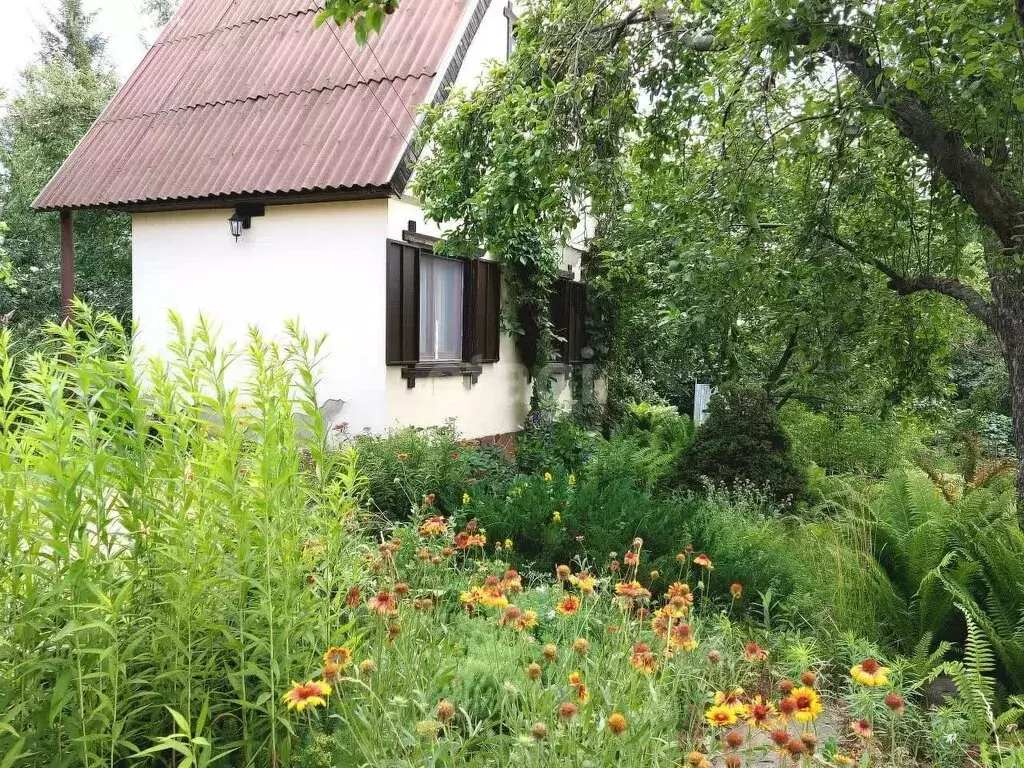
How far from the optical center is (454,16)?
9688mm

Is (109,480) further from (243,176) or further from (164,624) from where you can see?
(243,176)

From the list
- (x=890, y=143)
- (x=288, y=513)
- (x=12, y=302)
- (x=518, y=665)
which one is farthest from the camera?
(x=12, y=302)

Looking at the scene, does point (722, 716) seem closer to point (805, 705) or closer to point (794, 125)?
point (805, 705)

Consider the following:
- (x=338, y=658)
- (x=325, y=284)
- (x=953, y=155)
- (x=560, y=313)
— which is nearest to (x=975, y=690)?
(x=338, y=658)

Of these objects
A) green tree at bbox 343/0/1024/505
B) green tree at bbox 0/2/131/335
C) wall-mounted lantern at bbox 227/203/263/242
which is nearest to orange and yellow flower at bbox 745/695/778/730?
green tree at bbox 343/0/1024/505

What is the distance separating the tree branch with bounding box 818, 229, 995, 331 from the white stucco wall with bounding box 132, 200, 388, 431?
4765mm

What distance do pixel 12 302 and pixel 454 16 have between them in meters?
11.1

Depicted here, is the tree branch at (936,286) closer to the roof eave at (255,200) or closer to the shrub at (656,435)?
the shrub at (656,435)

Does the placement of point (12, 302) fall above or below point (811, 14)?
below

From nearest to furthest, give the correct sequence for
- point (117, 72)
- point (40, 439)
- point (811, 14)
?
point (40, 439)
point (811, 14)
point (117, 72)

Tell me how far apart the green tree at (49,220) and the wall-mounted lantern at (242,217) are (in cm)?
600

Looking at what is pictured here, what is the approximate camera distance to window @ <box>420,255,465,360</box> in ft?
31.3

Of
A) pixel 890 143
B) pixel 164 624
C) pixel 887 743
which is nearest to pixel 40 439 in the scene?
pixel 164 624

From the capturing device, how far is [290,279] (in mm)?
9195
